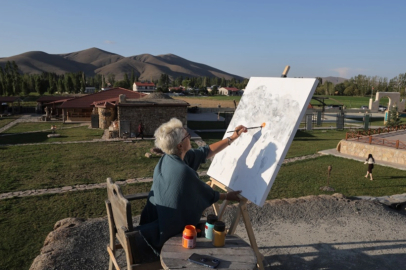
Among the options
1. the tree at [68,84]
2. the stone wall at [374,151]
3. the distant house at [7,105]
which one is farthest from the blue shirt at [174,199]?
the tree at [68,84]

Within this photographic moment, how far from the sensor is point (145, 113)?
20812mm

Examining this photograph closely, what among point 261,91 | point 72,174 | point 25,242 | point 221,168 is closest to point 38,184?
point 72,174

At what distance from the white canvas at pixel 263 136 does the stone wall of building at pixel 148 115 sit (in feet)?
51.6

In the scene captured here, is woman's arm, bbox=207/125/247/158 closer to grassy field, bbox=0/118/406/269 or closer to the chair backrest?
the chair backrest

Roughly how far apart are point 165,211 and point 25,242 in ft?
14.2

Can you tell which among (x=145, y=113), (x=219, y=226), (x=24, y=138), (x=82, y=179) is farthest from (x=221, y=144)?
(x=24, y=138)

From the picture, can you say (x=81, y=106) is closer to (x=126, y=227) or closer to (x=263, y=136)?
(x=263, y=136)

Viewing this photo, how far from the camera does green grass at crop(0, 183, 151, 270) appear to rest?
5522mm

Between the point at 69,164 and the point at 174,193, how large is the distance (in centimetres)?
1129

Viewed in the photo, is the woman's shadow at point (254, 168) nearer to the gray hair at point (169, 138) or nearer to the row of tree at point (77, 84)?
the gray hair at point (169, 138)

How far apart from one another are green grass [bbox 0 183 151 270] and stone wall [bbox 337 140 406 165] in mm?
10911

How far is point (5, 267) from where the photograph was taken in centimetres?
504

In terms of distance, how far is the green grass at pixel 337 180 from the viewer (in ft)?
31.7

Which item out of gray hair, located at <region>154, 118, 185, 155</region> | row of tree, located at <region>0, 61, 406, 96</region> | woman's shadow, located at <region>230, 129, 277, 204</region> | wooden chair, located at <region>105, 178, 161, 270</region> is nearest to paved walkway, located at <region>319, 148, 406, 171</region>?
woman's shadow, located at <region>230, 129, 277, 204</region>
